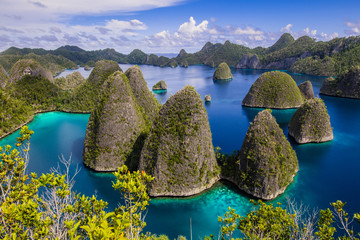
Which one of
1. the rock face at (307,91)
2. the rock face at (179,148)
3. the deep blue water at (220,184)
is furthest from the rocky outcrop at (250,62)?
the rock face at (179,148)

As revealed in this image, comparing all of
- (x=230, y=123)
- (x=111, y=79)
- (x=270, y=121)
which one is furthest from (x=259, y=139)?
(x=230, y=123)

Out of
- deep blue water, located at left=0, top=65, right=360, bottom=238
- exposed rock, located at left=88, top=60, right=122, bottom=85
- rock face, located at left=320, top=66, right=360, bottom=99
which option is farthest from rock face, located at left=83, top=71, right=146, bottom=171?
rock face, located at left=320, top=66, right=360, bottom=99

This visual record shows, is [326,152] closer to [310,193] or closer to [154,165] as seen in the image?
[310,193]

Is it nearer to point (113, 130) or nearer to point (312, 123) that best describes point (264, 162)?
point (113, 130)

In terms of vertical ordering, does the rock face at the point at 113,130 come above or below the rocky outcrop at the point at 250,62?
below

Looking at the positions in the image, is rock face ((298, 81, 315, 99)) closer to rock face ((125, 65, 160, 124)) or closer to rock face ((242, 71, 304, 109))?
rock face ((242, 71, 304, 109))

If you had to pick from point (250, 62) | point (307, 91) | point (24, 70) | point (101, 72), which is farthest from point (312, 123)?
point (250, 62)

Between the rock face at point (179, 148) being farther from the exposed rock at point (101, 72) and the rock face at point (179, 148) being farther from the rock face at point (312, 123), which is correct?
the exposed rock at point (101, 72)
